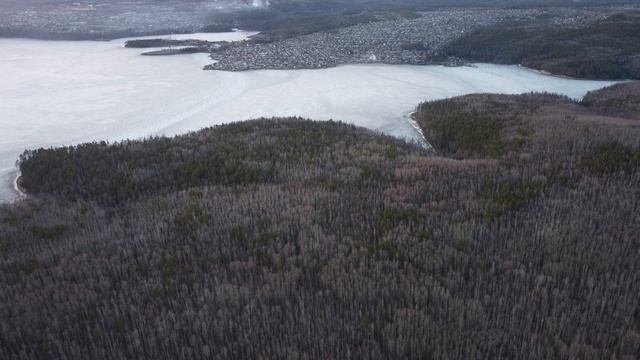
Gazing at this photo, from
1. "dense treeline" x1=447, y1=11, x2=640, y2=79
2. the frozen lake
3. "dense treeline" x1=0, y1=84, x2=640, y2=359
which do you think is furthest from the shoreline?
"dense treeline" x1=447, y1=11, x2=640, y2=79

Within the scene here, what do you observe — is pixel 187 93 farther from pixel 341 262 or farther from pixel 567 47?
pixel 567 47

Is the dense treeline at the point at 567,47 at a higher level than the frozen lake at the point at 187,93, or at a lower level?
higher

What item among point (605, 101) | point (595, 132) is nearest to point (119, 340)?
point (595, 132)

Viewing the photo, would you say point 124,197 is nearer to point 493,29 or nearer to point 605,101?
point 605,101

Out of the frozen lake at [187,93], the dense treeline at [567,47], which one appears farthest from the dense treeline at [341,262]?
the dense treeline at [567,47]

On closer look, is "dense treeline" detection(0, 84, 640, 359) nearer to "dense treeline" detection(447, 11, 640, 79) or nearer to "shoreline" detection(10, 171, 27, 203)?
"shoreline" detection(10, 171, 27, 203)

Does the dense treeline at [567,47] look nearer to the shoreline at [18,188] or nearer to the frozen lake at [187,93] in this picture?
the frozen lake at [187,93]

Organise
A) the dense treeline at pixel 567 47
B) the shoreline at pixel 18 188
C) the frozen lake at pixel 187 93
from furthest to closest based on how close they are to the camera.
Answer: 1. the dense treeline at pixel 567 47
2. the frozen lake at pixel 187 93
3. the shoreline at pixel 18 188
